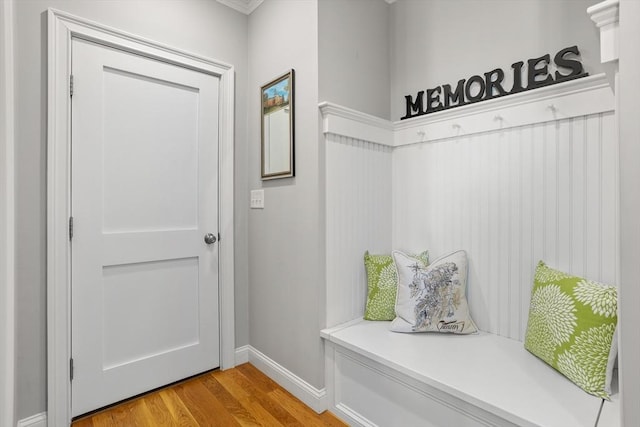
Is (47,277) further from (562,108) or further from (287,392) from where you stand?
(562,108)

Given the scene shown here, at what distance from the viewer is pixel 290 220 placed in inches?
78.1

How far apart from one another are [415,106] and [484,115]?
1.51ft

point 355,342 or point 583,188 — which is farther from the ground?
point 583,188

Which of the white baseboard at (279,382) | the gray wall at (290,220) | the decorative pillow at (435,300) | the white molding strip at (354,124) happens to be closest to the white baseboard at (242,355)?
the white baseboard at (279,382)

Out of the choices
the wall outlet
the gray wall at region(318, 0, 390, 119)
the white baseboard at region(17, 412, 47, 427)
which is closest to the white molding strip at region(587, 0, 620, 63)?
the gray wall at region(318, 0, 390, 119)

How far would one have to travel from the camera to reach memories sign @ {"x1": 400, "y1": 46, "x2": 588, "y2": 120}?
58.8 inches

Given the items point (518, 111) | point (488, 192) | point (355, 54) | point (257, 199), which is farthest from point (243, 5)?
point (488, 192)

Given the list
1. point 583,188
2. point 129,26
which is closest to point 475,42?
point 583,188

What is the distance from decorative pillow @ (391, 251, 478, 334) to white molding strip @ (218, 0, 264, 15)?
2027mm

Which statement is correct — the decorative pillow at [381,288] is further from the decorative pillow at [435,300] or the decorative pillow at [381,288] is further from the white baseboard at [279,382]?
the white baseboard at [279,382]

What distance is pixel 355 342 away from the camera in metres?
1.64

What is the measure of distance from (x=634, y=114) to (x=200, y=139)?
2.04 meters

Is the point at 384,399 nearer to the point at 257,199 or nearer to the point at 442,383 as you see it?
the point at 442,383

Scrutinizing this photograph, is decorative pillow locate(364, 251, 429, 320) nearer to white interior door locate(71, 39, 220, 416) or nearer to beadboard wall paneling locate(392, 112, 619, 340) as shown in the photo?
beadboard wall paneling locate(392, 112, 619, 340)
